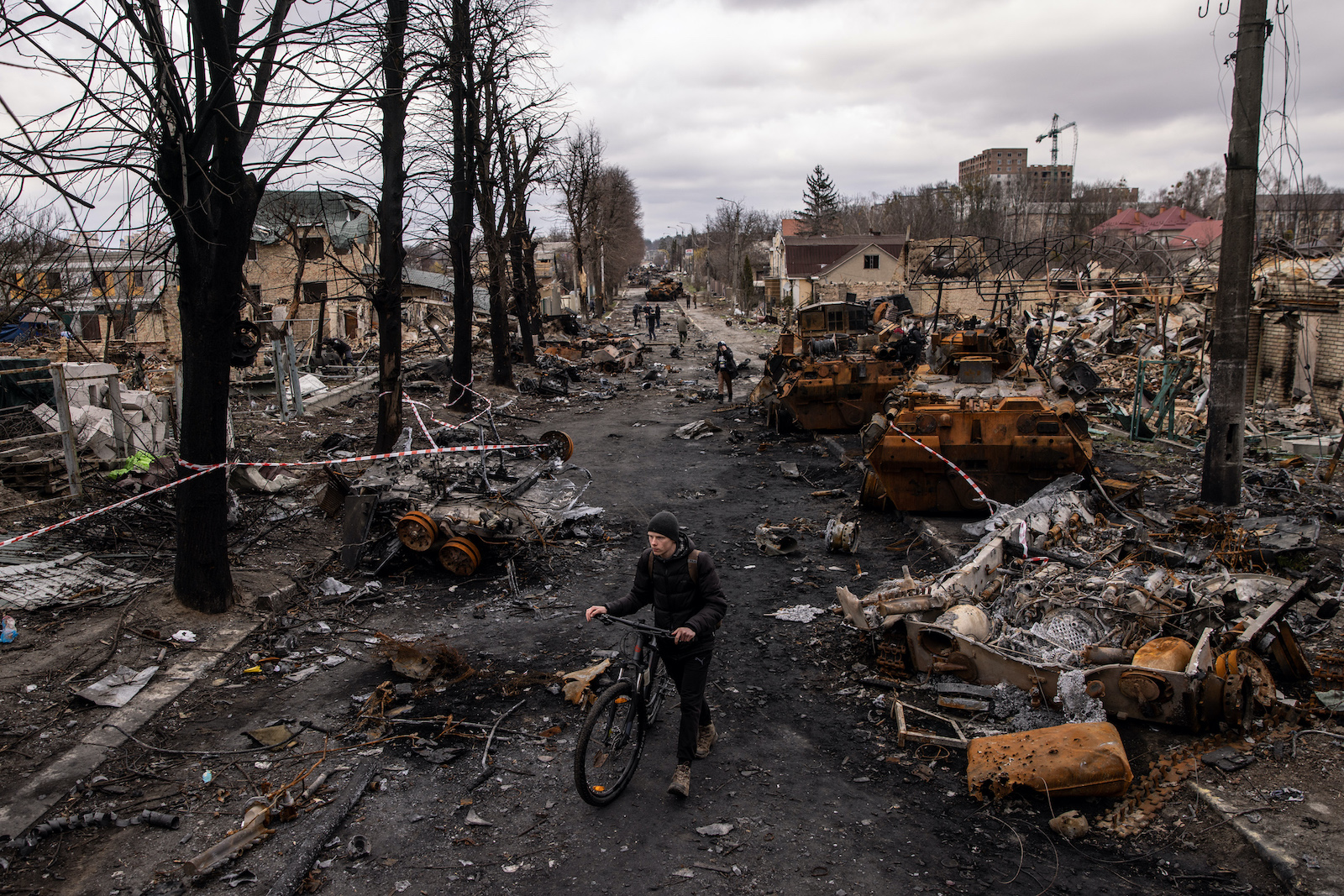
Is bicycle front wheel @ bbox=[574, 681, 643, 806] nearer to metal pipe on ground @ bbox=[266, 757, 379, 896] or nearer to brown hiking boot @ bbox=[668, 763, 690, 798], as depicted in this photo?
brown hiking boot @ bbox=[668, 763, 690, 798]

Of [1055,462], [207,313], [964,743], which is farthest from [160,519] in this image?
[1055,462]

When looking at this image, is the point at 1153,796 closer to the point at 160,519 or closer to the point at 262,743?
the point at 262,743

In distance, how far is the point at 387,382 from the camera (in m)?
12.2

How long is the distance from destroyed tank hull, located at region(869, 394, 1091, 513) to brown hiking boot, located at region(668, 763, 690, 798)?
550 cm

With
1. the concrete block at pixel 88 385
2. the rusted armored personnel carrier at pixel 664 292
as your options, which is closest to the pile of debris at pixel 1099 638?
the concrete block at pixel 88 385

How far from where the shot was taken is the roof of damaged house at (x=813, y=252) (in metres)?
60.5

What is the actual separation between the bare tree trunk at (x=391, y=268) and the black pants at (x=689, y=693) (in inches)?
344

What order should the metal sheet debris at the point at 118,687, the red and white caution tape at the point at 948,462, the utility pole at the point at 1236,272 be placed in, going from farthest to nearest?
1. the red and white caution tape at the point at 948,462
2. the utility pole at the point at 1236,272
3. the metal sheet debris at the point at 118,687

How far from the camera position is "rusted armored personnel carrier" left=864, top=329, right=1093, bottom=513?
348 inches

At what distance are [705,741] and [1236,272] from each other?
24.9 ft

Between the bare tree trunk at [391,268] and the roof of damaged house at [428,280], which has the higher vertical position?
the roof of damaged house at [428,280]

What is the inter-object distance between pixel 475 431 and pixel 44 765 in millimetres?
9314

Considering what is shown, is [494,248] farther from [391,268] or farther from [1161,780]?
[1161,780]

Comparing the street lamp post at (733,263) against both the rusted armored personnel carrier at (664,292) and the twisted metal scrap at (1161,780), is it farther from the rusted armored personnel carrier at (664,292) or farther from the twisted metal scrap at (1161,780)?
the twisted metal scrap at (1161,780)
